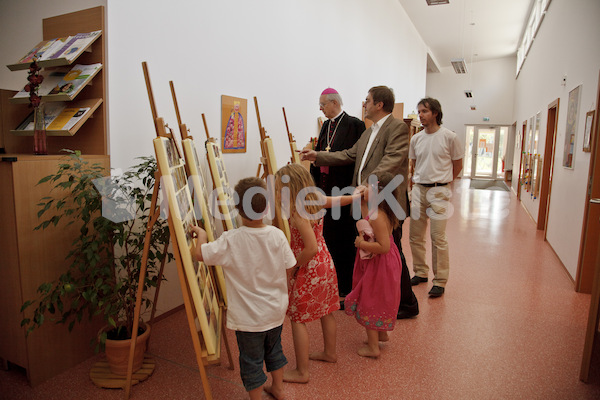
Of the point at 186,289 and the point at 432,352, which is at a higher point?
the point at 186,289

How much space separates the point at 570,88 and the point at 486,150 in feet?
40.7

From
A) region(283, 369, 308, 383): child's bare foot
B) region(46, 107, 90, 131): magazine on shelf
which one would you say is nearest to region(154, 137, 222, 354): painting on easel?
region(283, 369, 308, 383): child's bare foot

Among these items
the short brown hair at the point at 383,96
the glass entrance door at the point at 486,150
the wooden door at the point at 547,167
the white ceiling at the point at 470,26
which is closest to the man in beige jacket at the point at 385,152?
the short brown hair at the point at 383,96

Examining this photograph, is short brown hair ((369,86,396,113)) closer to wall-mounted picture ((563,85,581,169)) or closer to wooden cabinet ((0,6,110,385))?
wooden cabinet ((0,6,110,385))

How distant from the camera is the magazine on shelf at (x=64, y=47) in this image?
7.57 feet

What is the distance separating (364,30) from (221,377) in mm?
6409

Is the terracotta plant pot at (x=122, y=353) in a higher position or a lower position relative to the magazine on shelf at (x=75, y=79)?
lower

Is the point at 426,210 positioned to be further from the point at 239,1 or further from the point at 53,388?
the point at 53,388

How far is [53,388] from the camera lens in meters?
2.08

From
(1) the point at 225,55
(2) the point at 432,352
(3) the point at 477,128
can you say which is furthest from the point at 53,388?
(3) the point at 477,128

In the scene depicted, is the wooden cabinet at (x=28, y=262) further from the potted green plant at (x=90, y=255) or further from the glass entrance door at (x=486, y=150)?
the glass entrance door at (x=486, y=150)

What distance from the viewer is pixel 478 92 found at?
15891 mm

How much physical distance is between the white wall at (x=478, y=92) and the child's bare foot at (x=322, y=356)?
15438 mm

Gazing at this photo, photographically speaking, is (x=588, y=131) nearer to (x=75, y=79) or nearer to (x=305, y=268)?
(x=305, y=268)
